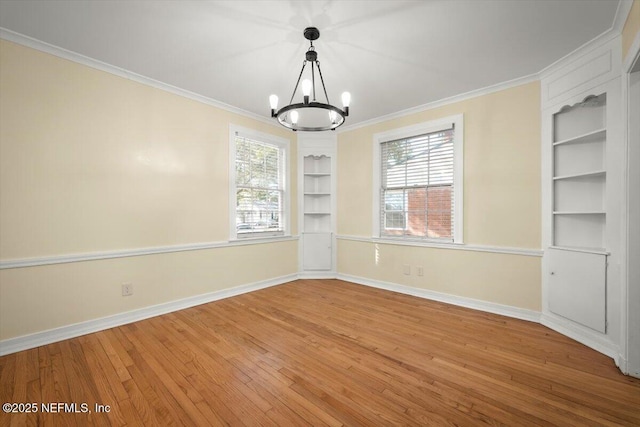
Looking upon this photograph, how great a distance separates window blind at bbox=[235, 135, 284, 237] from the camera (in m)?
4.29

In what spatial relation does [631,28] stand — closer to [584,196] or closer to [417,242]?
[584,196]

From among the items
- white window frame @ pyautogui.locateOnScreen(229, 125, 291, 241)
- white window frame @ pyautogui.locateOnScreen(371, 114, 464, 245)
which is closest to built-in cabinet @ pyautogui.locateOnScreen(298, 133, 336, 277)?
white window frame @ pyautogui.locateOnScreen(229, 125, 291, 241)

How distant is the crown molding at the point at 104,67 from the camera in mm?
2455

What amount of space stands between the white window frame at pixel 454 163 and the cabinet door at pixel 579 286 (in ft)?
3.42

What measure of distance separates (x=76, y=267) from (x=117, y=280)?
397 millimetres

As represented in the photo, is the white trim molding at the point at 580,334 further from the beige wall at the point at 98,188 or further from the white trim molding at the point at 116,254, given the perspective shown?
the beige wall at the point at 98,188

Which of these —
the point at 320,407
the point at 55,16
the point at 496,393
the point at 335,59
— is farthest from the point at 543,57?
the point at 55,16

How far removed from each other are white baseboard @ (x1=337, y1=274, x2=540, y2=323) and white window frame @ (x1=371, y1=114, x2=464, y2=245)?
2.42 feet

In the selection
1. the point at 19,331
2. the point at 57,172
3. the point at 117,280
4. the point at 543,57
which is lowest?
the point at 19,331

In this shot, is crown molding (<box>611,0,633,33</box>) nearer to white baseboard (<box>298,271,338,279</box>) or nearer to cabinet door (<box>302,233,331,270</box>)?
cabinet door (<box>302,233,331,270</box>)

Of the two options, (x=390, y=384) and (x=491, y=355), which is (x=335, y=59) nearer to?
(x=390, y=384)

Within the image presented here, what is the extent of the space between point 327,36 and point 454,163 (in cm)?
240

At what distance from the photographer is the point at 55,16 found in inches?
87.3

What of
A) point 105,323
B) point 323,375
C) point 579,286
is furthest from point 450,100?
point 105,323
